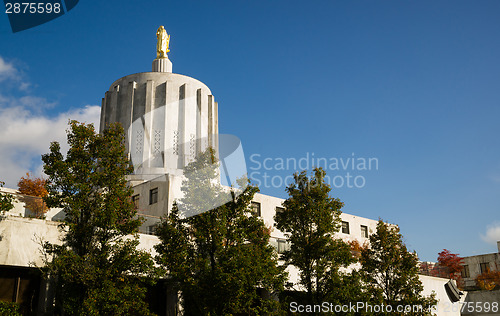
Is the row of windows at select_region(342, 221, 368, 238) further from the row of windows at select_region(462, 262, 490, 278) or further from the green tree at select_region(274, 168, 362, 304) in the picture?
the green tree at select_region(274, 168, 362, 304)

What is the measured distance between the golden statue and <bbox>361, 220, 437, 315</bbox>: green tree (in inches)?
1381

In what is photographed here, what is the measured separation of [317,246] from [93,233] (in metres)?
11.5

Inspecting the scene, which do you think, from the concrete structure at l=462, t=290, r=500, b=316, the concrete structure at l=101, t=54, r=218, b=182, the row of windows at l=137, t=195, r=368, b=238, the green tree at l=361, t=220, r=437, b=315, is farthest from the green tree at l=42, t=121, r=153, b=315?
the concrete structure at l=462, t=290, r=500, b=316

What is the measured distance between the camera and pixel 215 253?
23.3 m

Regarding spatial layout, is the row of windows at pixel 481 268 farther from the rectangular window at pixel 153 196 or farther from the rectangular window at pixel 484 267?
the rectangular window at pixel 153 196

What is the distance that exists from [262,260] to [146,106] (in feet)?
108

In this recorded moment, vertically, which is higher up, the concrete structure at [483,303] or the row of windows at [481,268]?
the row of windows at [481,268]

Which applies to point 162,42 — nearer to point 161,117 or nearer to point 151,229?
point 161,117

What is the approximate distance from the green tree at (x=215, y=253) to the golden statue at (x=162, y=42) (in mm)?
35316

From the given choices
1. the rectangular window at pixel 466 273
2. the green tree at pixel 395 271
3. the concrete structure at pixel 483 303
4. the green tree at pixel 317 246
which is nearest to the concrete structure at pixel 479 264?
the rectangular window at pixel 466 273

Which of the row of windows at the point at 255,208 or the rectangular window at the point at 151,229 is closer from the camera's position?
the rectangular window at the point at 151,229

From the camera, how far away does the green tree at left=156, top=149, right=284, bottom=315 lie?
72.5 ft

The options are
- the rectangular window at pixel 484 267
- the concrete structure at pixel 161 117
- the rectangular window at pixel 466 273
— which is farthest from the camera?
the rectangular window at pixel 466 273

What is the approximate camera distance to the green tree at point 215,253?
72.5ft
